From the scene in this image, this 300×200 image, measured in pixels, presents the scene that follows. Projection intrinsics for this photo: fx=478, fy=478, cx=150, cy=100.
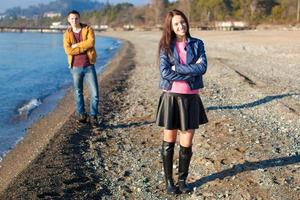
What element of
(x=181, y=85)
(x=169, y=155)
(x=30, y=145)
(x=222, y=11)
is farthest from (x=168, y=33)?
(x=222, y=11)

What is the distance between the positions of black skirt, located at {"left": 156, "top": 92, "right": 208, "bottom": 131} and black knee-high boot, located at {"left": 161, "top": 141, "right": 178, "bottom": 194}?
0.28m

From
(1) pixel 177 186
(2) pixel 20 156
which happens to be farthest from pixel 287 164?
(2) pixel 20 156

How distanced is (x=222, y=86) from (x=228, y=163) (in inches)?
291

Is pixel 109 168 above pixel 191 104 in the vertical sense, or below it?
below

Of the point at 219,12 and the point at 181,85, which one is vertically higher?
the point at 181,85

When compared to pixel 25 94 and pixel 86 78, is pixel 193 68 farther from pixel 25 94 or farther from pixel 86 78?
pixel 25 94

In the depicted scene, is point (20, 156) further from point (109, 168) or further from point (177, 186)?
point (177, 186)

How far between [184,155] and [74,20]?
3836 mm

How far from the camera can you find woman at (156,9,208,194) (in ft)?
16.6

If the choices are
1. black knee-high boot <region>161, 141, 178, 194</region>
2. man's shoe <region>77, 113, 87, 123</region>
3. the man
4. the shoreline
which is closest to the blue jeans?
the man

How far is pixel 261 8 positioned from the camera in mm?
89062

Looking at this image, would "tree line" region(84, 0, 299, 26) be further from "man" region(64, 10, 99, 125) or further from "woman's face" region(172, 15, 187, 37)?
"woman's face" region(172, 15, 187, 37)

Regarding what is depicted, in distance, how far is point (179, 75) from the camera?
512 centimetres

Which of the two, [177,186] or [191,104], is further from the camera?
[177,186]
